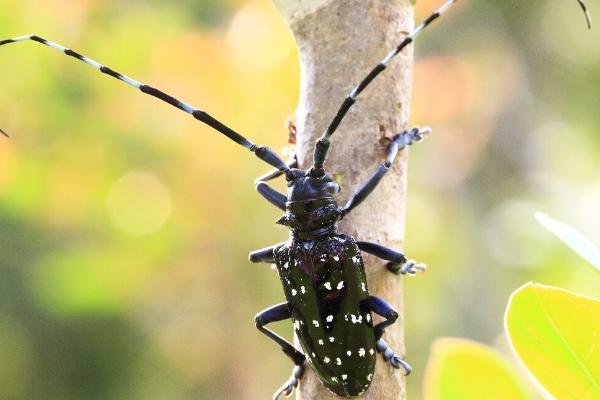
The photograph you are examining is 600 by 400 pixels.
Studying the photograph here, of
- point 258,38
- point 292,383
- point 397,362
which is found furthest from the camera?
point 258,38

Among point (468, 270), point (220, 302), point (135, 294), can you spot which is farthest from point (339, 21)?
point (468, 270)

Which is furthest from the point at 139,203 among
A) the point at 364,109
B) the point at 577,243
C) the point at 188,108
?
the point at 577,243

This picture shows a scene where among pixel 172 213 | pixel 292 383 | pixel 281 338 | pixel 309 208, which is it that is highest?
pixel 172 213

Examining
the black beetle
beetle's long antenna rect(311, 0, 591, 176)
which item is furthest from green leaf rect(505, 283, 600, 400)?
beetle's long antenna rect(311, 0, 591, 176)

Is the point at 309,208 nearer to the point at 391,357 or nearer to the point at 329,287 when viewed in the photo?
the point at 329,287

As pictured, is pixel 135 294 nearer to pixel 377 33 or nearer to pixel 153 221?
pixel 153 221

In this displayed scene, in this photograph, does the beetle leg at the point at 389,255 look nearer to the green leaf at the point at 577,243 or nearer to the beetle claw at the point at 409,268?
the beetle claw at the point at 409,268

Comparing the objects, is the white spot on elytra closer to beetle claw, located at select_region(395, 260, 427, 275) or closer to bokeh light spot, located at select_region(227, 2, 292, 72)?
beetle claw, located at select_region(395, 260, 427, 275)
